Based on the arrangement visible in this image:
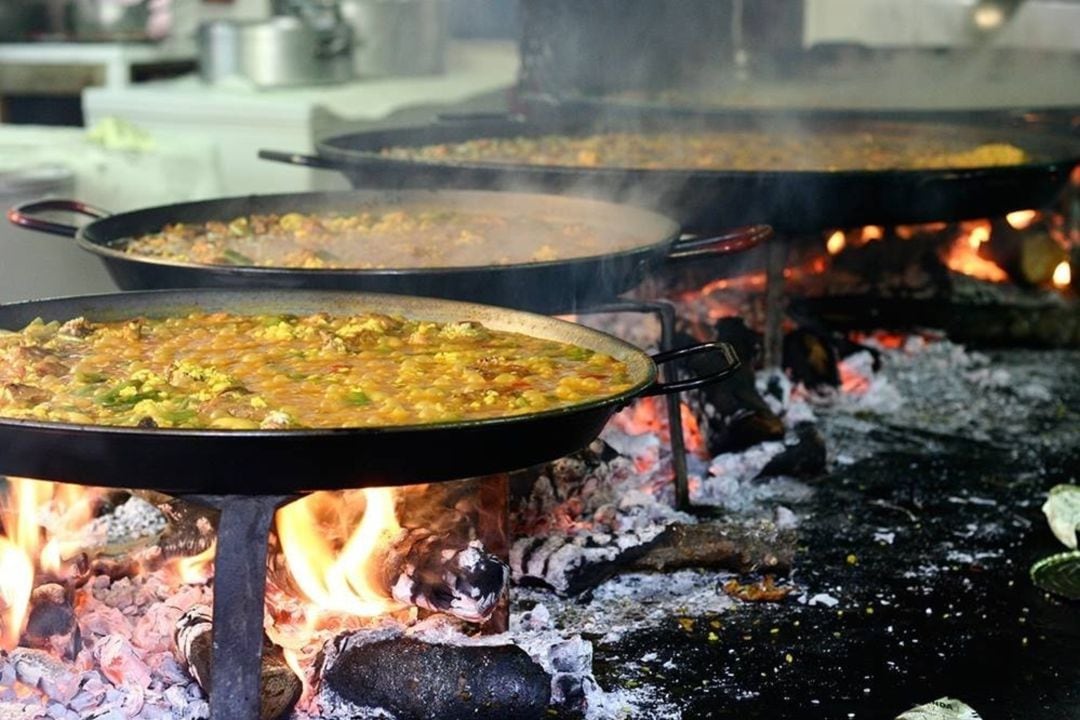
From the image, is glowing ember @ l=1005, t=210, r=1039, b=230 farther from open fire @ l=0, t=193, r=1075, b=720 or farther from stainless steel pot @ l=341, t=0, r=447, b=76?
stainless steel pot @ l=341, t=0, r=447, b=76

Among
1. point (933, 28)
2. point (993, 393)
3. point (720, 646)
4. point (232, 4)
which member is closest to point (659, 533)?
point (720, 646)

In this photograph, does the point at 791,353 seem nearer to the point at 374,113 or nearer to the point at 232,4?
the point at 374,113

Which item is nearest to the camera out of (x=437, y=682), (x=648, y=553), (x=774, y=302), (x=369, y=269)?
(x=437, y=682)

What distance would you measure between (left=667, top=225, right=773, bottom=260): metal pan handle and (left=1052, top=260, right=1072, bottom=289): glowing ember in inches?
131

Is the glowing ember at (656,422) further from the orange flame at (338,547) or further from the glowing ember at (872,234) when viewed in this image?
the glowing ember at (872,234)

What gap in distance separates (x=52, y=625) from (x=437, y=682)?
33.9 inches

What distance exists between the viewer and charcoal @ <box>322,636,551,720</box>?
288 cm

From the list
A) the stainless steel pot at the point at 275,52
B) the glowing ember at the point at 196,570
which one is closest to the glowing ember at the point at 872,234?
the stainless steel pot at the point at 275,52

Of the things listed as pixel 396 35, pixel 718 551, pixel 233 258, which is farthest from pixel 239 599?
pixel 396 35

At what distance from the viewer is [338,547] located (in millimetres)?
3199

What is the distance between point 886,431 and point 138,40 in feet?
17.3

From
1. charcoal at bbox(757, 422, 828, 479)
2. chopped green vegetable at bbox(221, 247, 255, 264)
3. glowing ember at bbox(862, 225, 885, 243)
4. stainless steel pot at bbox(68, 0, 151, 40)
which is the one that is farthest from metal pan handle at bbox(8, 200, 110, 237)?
stainless steel pot at bbox(68, 0, 151, 40)

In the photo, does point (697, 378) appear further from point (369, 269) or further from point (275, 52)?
point (275, 52)

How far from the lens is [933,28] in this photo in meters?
10.7
